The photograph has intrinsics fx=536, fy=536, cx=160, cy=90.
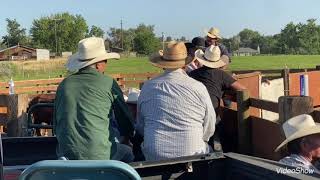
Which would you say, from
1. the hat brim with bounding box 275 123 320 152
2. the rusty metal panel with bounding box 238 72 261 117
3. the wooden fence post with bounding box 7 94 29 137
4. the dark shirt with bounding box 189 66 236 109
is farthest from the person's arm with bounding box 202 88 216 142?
the wooden fence post with bounding box 7 94 29 137

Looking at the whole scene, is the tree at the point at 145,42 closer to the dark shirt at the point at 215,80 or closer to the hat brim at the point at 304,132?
the dark shirt at the point at 215,80

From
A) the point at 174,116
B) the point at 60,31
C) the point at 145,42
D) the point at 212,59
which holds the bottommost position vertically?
the point at 174,116

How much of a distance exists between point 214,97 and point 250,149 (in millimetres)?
682

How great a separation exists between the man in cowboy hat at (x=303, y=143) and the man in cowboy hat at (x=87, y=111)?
1.41 meters

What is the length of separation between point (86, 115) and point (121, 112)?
422 mm

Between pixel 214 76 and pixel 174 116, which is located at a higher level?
pixel 214 76

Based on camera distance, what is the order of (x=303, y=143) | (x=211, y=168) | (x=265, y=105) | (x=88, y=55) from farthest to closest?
1. (x=265, y=105)
2. (x=88, y=55)
3. (x=303, y=143)
4. (x=211, y=168)

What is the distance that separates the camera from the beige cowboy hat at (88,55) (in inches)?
172

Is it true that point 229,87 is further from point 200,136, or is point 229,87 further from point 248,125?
point 200,136

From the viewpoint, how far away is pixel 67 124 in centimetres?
400

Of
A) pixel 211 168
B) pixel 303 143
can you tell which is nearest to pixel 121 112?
pixel 211 168

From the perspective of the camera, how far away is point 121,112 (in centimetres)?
438

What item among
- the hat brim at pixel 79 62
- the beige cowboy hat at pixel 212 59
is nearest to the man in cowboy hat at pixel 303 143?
the hat brim at pixel 79 62

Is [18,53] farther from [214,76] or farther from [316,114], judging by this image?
[316,114]
